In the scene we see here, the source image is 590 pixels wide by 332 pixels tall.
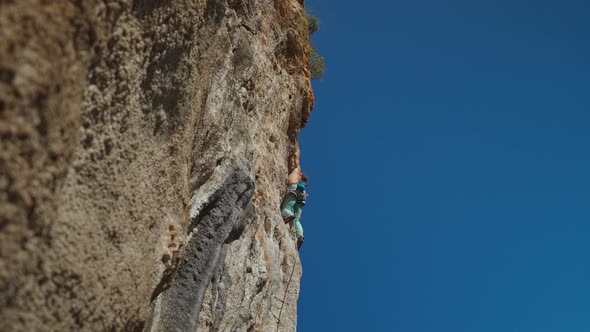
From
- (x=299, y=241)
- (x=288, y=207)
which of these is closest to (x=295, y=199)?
(x=288, y=207)

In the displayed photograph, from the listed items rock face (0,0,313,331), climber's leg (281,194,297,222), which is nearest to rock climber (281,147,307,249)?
climber's leg (281,194,297,222)

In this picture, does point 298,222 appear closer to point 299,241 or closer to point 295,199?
point 299,241

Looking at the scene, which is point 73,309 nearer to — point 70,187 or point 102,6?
point 70,187

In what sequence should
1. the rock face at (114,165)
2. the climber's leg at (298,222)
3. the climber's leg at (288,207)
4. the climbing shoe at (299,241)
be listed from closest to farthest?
the rock face at (114,165)
the climber's leg at (288,207)
the climber's leg at (298,222)
the climbing shoe at (299,241)

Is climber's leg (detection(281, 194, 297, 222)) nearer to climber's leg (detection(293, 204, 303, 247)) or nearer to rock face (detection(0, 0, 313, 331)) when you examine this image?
climber's leg (detection(293, 204, 303, 247))

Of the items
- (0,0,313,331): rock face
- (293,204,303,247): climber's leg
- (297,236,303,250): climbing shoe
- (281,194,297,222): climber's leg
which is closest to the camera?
(0,0,313,331): rock face

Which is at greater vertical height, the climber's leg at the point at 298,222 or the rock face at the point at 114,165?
the climber's leg at the point at 298,222

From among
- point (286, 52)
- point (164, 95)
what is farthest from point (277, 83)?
point (164, 95)

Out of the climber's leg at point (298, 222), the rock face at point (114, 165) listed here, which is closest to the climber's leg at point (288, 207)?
the climber's leg at point (298, 222)

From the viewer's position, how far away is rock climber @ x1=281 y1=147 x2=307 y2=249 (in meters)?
11.5

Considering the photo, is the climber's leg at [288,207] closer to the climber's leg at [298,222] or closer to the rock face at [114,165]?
the climber's leg at [298,222]

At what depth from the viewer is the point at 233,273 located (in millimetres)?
7289

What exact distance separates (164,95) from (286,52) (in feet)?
25.2

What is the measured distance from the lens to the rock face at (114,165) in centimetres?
219
